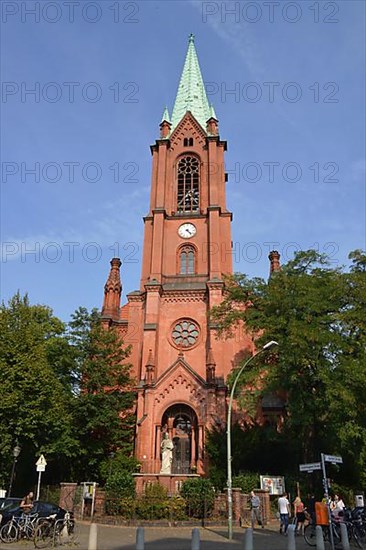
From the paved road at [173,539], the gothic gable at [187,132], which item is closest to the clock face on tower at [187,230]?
the gothic gable at [187,132]

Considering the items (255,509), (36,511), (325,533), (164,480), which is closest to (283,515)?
(255,509)

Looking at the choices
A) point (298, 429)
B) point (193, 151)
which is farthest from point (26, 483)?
point (193, 151)

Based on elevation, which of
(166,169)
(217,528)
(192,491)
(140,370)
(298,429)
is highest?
(166,169)

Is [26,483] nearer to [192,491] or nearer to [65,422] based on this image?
[65,422]

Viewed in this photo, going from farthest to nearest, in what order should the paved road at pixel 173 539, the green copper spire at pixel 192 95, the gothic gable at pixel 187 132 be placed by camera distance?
the green copper spire at pixel 192 95
the gothic gable at pixel 187 132
the paved road at pixel 173 539

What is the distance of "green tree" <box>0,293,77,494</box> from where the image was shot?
25.6 metres

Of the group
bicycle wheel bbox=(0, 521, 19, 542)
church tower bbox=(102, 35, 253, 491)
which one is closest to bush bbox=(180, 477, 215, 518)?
church tower bbox=(102, 35, 253, 491)

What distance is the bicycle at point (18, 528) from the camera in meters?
15.1

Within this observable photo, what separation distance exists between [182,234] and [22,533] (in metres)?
28.9

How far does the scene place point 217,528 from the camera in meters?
19.1

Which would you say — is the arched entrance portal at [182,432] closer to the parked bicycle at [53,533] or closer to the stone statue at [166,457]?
the stone statue at [166,457]

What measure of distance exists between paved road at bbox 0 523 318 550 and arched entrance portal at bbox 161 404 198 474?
12373 mm

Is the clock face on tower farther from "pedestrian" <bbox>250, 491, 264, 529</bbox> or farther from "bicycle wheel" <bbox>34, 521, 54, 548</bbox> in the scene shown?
"bicycle wheel" <bbox>34, 521, 54, 548</bbox>

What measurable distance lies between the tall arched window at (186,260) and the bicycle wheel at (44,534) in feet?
86.8
